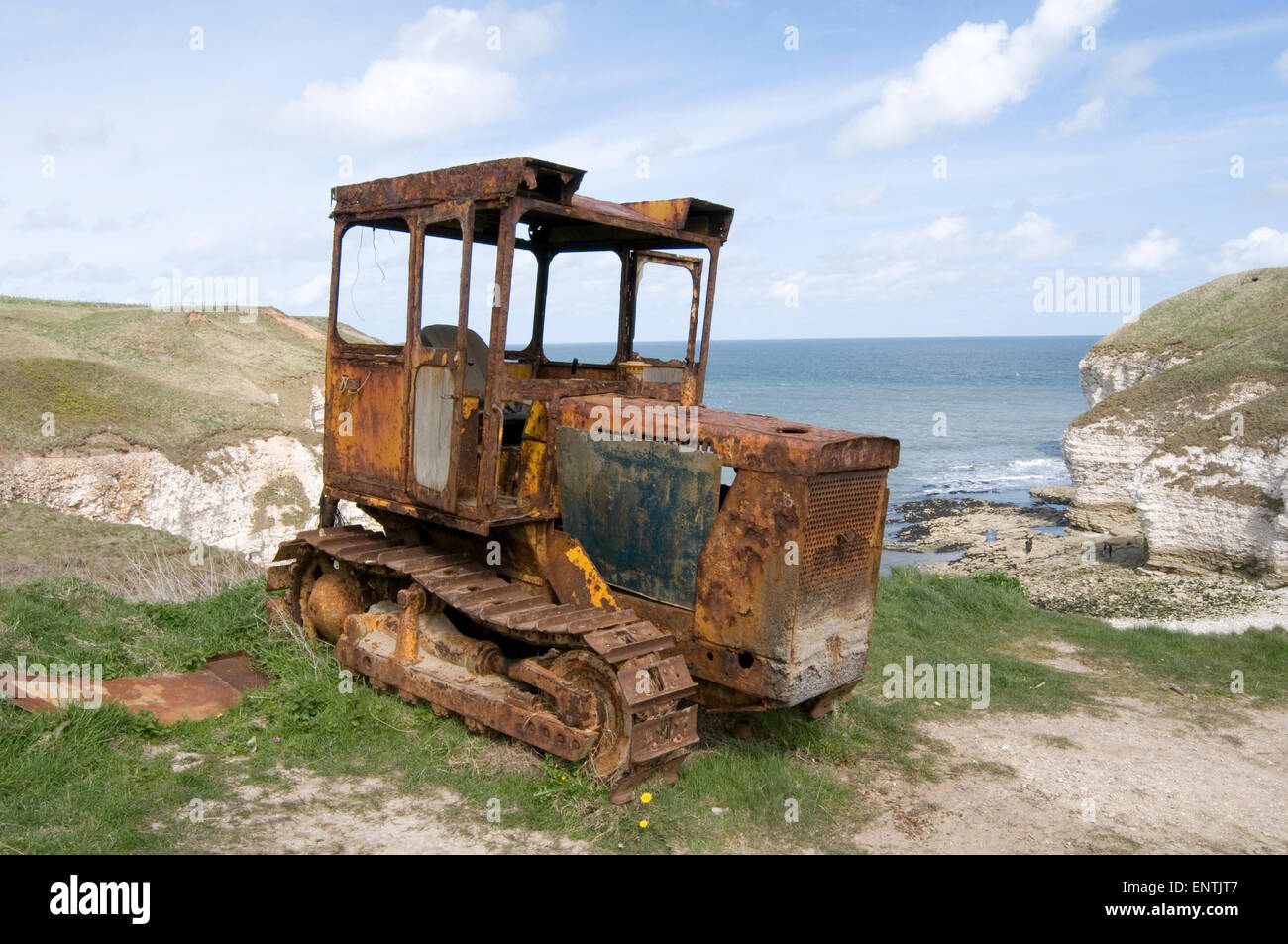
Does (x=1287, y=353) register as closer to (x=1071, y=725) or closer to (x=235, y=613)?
(x=1071, y=725)

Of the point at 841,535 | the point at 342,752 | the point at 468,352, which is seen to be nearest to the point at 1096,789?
the point at 841,535

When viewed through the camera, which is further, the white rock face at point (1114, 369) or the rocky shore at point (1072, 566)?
the white rock face at point (1114, 369)

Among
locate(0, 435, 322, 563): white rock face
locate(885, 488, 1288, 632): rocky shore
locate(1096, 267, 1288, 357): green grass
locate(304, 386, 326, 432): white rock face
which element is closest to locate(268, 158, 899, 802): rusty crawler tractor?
locate(885, 488, 1288, 632): rocky shore

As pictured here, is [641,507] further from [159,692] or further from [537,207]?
[159,692]

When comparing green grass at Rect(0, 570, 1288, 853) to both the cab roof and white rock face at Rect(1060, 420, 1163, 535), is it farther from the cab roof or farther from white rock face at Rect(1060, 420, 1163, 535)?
white rock face at Rect(1060, 420, 1163, 535)

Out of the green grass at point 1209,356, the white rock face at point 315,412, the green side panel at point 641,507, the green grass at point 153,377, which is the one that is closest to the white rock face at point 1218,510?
the green grass at point 1209,356

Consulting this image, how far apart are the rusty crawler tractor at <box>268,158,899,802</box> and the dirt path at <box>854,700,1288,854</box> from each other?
88 cm

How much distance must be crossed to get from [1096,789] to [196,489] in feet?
47.9

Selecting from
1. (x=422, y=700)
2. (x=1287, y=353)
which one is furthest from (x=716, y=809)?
(x=1287, y=353)

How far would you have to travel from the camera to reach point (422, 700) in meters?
6.03

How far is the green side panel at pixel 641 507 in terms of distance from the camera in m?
5.37

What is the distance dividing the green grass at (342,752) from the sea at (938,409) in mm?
2480

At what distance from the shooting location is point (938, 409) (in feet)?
217

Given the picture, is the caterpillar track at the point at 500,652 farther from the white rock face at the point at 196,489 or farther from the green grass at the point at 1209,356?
the green grass at the point at 1209,356
